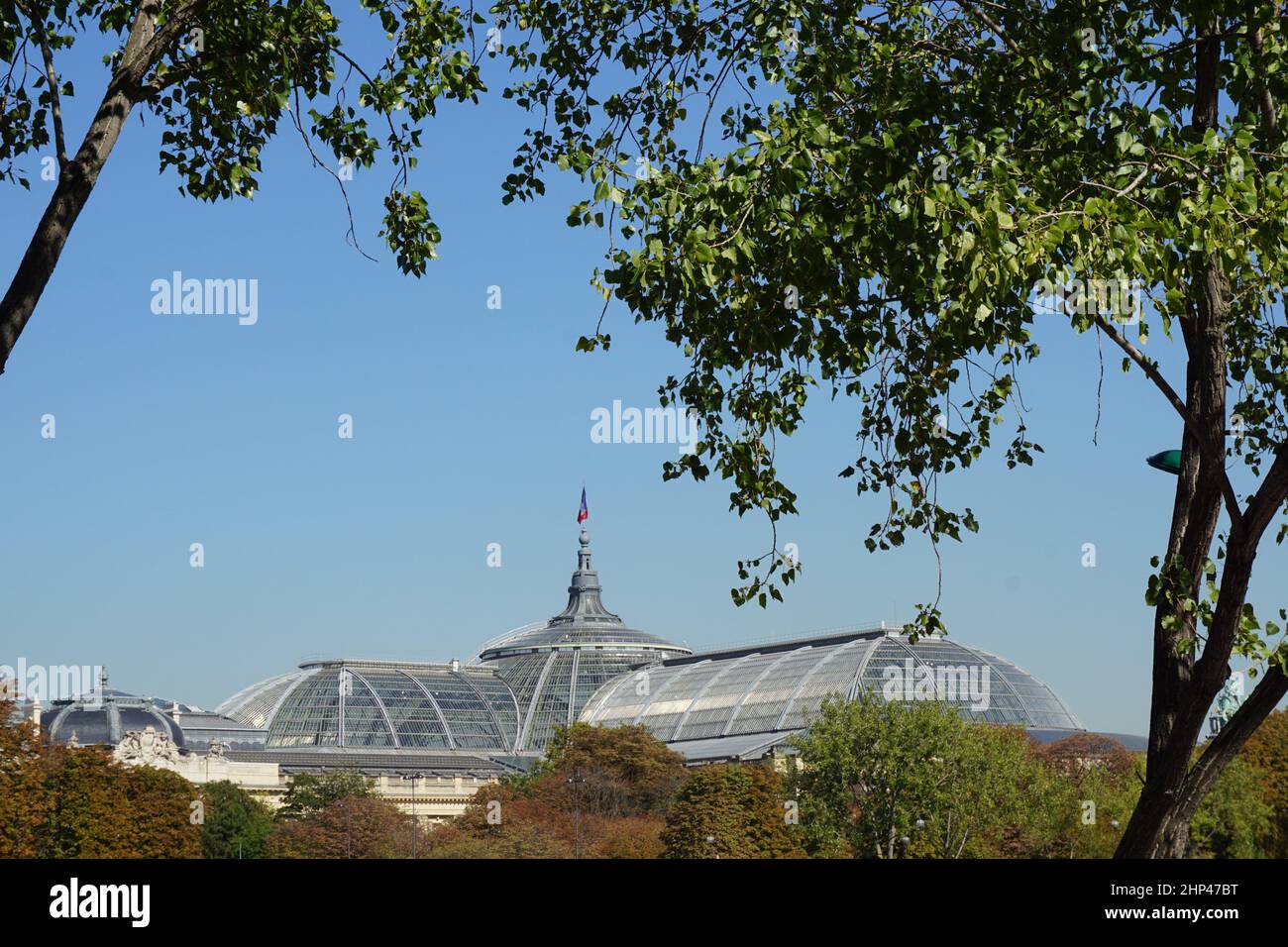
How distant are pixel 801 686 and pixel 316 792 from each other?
139 feet

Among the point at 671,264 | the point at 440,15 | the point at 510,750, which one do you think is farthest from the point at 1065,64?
the point at 510,750

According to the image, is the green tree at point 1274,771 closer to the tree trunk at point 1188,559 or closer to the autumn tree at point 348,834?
the autumn tree at point 348,834

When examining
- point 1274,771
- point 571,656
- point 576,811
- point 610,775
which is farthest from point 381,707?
point 1274,771

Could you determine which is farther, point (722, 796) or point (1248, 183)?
point (722, 796)

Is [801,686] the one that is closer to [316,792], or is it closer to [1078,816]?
[316,792]

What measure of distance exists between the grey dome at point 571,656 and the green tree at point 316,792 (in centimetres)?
4942

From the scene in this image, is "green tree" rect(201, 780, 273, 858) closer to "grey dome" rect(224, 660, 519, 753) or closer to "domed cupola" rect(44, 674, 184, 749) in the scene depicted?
"domed cupola" rect(44, 674, 184, 749)

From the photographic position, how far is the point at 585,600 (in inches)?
6624

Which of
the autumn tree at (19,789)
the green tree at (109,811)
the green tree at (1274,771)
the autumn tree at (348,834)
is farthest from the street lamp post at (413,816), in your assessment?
the green tree at (1274,771)

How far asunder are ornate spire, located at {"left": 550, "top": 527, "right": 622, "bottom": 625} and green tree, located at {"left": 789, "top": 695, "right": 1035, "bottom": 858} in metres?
95.0

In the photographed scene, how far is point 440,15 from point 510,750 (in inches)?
5371

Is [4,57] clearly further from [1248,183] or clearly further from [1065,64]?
[1248,183]
